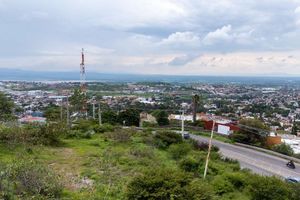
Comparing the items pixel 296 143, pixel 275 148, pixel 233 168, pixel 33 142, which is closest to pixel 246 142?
pixel 275 148

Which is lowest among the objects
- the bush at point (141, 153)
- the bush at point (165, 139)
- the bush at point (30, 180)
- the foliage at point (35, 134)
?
the bush at point (165, 139)

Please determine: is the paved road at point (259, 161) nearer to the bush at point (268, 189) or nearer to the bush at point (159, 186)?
the bush at point (268, 189)

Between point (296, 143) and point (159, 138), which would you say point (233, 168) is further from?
point (296, 143)

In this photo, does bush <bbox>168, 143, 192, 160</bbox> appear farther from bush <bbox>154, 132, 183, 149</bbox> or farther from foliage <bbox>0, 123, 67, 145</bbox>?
foliage <bbox>0, 123, 67, 145</bbox>

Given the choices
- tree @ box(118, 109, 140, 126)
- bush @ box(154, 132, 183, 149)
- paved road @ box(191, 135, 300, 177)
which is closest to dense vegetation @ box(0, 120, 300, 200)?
bush @ box(154, 132, 183, 149)

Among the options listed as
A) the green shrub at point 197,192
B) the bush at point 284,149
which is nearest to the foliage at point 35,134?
the green shrub at point 197,192

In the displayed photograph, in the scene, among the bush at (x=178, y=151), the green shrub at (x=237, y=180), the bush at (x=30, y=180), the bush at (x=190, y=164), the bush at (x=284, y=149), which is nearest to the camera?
the bush at (x=30, y=180)
